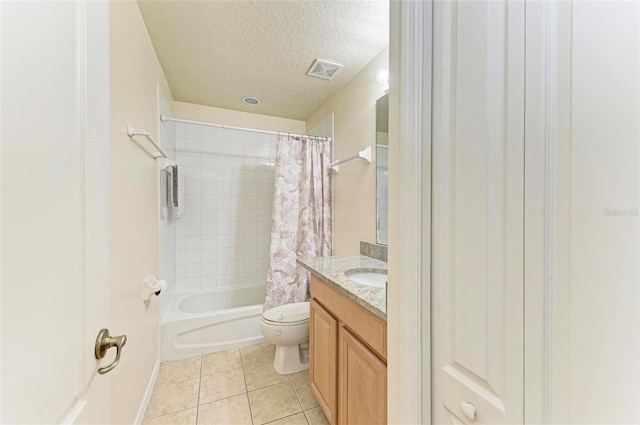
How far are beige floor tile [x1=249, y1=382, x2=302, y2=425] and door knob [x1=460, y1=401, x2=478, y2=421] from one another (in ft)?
4.61

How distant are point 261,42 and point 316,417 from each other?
240 cm

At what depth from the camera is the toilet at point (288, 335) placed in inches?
71.7

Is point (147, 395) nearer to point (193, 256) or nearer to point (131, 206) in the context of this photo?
point (131, 206)

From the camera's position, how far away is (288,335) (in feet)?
5.98

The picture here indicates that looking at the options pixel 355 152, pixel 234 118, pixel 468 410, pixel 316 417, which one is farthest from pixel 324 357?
pixel 234 118

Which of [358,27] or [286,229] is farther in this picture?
[286,229]

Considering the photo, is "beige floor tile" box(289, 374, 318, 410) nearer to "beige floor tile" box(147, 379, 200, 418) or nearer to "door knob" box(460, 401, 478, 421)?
"beige floor tile" box(147, 379, 200, 418)

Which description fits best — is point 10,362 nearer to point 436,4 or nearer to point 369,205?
point 436,4

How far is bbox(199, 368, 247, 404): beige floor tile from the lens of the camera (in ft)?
5.44

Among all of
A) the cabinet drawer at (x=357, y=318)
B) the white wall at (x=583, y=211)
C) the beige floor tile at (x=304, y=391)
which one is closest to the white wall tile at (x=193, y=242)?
the beige floor tile at (x=304, y=391)

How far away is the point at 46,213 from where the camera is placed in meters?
0.40

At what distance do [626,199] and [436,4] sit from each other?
54cm

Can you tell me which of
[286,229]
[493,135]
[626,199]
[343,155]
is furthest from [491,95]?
[286,229]

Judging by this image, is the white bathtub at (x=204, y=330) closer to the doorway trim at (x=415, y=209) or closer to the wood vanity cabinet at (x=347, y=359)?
the wood vanity cabinet at (x=347, y=359)
